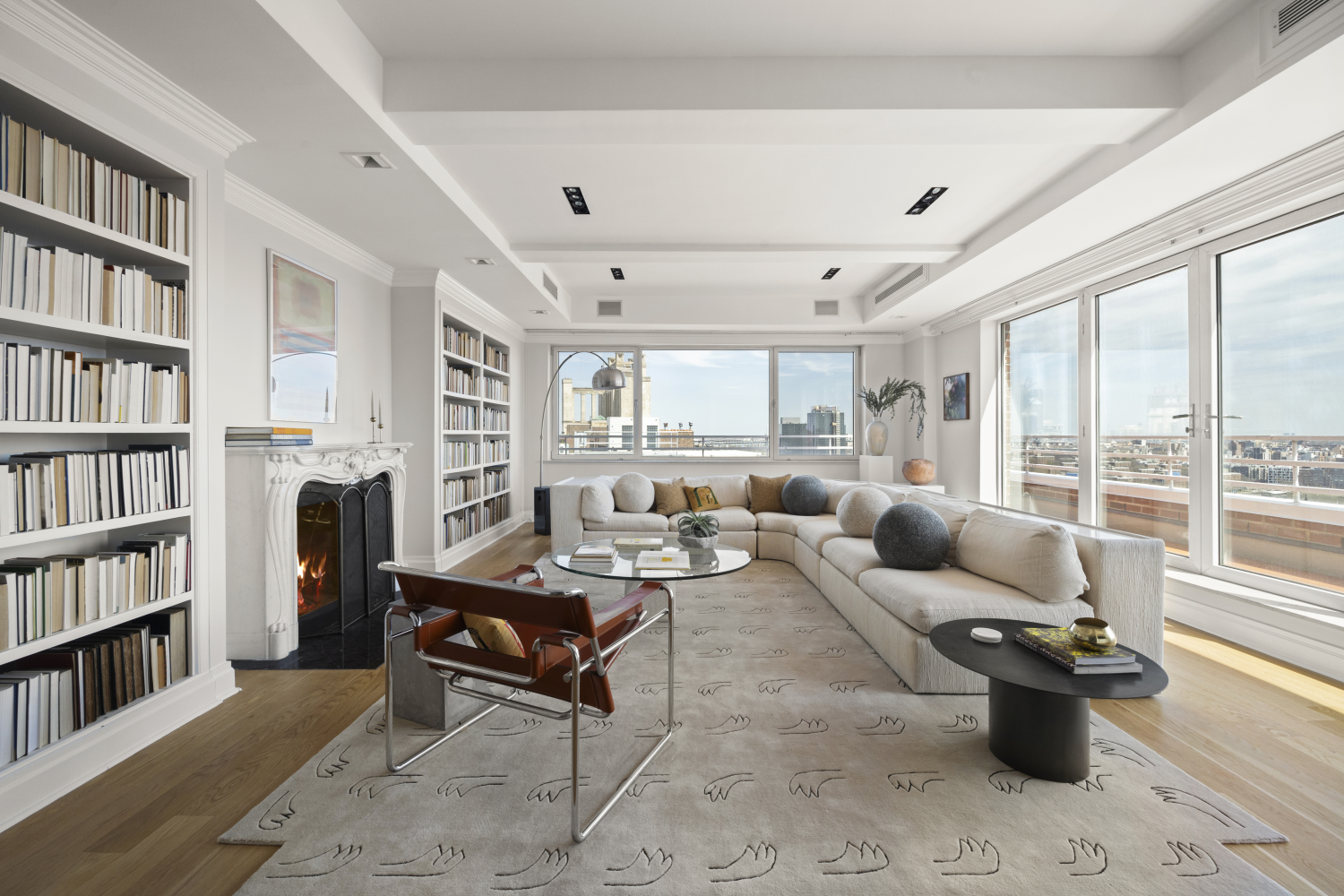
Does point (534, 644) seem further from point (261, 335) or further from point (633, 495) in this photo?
point (633, 495)

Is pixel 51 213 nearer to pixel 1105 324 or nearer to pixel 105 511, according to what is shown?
pixel 105 511

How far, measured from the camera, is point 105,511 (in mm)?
2150

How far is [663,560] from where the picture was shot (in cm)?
308

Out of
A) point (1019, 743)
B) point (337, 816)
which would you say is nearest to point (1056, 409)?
point (1019, 743)

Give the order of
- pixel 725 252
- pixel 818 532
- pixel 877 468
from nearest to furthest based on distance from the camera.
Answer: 1. pixel 818 532
2. pixel 725 252
3. pixel 877 468

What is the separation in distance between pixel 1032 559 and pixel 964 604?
1.33 feet

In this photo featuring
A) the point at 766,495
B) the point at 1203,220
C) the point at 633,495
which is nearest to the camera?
the point at 1203,220

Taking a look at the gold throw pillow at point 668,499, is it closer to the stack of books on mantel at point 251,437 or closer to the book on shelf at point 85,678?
the stack of books on mantel at point 251,437

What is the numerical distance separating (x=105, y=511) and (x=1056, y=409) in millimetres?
6342

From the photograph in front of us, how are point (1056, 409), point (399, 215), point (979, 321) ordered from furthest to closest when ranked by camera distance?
point (979, 321)
point (1056, 409)
point (399, 215)

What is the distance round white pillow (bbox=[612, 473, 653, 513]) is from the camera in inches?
215

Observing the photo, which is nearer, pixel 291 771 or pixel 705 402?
pixel 291 771

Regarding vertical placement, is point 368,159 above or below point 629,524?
above

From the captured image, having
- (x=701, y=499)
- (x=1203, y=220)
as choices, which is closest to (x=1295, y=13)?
(x=1203, y=220)
